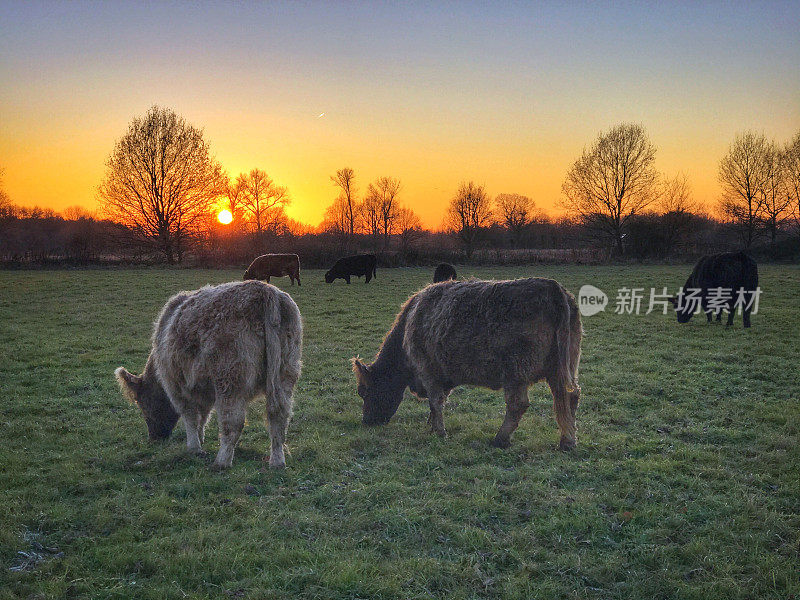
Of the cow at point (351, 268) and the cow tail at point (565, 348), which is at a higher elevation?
the cow at point (351, 268)

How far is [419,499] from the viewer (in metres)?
5.05

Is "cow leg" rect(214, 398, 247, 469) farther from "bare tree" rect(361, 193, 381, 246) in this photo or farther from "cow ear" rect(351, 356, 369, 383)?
"bare tree" rect(361, 193, 381, 246)

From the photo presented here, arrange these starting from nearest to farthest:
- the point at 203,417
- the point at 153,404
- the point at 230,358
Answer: the point at 230,358
the point at 203,417
the point at 153,404

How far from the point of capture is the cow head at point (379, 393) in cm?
750

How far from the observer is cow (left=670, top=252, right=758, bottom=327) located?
50.7 ft

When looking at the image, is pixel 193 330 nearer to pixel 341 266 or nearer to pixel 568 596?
pixel 568 596

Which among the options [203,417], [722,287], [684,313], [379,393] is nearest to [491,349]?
[379,393]

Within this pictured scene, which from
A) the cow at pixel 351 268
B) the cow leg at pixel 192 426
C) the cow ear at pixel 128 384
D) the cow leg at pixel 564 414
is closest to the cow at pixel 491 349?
the cow leg at pixel 564 414

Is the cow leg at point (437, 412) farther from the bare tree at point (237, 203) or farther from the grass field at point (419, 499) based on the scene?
the bare tree at point (237, 203)

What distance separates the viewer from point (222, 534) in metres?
4.40

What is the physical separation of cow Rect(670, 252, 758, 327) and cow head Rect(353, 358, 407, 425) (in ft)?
41.5

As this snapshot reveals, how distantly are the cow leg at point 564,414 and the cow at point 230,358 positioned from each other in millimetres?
3288

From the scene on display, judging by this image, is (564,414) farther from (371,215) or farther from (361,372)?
(371,215)

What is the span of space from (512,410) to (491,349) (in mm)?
825
